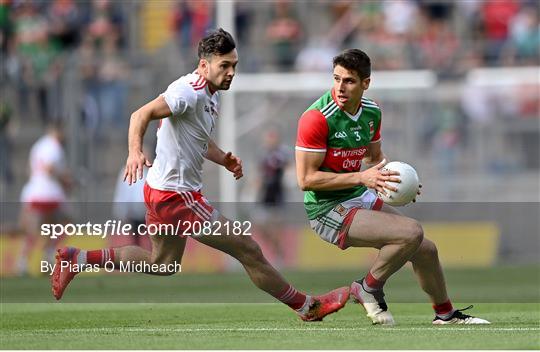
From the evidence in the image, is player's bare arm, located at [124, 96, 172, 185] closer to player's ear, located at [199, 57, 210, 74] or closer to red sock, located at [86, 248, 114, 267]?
player's ear, located at [199, 57, 210, 74]

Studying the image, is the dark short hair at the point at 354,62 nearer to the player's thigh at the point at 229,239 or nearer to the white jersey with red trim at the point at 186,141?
the white jersey with red trim at the point at 186,141

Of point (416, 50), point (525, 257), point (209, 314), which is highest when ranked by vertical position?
point (416, 50)

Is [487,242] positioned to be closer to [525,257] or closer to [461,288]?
[525,257]

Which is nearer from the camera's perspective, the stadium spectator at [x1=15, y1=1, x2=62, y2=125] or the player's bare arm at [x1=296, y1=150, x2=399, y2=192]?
the player's bare arm at [x1=296, y1=150, x2=399, y2=192]

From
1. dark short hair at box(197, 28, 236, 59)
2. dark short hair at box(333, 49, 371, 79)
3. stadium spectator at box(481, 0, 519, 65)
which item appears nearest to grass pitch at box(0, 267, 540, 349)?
dark short hair at box(333, 49, 371, 79)

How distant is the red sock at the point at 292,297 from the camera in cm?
1175

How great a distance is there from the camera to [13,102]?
963 inches

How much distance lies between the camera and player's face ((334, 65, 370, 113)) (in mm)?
11258

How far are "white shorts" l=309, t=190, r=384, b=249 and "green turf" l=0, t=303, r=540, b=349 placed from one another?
0.78 m

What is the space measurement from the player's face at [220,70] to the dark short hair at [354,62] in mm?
910

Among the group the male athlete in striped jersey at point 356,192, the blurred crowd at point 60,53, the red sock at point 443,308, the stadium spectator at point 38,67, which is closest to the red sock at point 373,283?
the male athlete in striped jersey at point 356,192

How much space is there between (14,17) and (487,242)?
1054cm

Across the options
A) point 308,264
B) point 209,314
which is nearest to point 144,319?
point 209,314

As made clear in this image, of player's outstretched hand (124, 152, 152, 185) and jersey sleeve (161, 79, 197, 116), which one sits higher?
jersey sleeve (161, 79, 197, 116)
